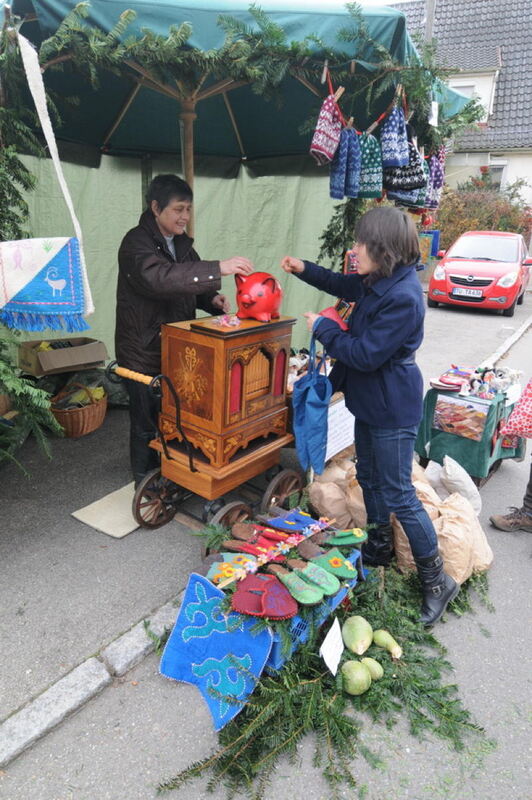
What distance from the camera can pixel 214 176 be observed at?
530 centimetres

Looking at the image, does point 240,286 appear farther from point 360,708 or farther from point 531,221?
point 531,221

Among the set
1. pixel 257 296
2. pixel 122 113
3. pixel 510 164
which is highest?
pixel 510 164

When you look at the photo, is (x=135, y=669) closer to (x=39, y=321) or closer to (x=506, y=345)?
(x=39, y=321)

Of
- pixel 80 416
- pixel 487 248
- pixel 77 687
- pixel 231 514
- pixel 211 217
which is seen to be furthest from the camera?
pixel 487 248

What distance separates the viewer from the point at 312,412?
107 inches

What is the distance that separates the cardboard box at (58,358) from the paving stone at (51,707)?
9.35ft

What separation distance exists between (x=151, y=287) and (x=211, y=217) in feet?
9.68

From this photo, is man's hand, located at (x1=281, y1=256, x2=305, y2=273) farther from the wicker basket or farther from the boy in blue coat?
the wicker basket

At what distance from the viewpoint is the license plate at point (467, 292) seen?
11.1 m

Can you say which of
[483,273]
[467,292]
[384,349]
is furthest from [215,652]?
[483,273]

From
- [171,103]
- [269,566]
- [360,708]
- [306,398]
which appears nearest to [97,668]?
[269,566]

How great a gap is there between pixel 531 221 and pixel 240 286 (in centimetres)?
1678

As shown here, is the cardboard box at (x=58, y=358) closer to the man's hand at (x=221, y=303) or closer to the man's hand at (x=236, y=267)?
the man's hand at (x=221, y=303)

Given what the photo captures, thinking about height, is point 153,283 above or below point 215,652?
above
